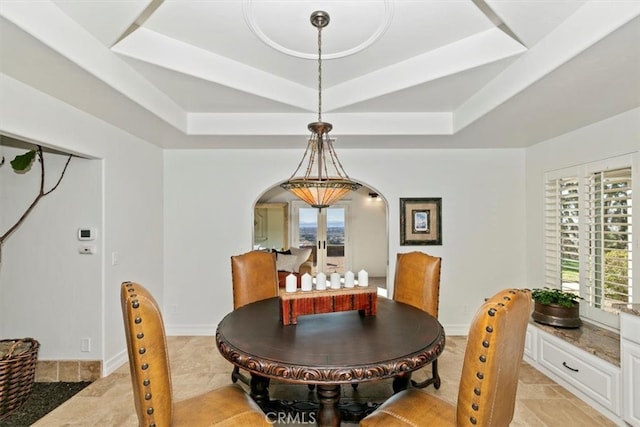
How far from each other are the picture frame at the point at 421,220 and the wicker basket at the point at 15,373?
156 inches

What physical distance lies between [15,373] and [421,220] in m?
4.27

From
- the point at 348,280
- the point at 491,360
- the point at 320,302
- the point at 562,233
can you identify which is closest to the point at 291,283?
the point at 320,302

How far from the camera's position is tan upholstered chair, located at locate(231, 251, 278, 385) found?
115 inches

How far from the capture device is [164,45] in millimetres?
2410

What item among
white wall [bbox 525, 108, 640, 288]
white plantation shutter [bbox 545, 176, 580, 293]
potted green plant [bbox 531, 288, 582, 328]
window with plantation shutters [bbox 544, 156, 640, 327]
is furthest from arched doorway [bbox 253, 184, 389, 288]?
potted green plant [bbox 531, 288, 582, 328]

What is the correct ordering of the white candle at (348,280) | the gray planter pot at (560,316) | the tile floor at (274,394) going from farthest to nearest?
the gray planter pot at (560,316)
the tile floor at (274,394)
the white candle at (348,280)

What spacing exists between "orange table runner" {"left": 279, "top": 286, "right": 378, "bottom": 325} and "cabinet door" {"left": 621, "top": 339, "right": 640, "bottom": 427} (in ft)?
5.99

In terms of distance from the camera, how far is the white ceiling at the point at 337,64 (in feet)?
6.03

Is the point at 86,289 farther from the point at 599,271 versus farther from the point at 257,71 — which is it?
the point at 599,271

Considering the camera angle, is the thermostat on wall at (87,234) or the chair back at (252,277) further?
the thermostat on wall at (87,234)

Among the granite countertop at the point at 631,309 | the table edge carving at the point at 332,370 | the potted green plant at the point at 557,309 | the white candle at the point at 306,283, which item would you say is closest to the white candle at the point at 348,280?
the white candle at the point at 306,283

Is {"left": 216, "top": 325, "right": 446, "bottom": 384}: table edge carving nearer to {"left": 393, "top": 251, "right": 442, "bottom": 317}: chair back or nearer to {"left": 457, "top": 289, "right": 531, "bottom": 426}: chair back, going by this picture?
{"left": 457, "top": 289, "right": 531, "bottom": 426}: chair back

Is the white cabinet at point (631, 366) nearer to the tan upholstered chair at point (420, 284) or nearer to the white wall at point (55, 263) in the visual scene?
the tan upholstered chair at point (420, 284)

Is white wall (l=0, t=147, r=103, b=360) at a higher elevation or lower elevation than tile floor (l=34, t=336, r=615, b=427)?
higher
